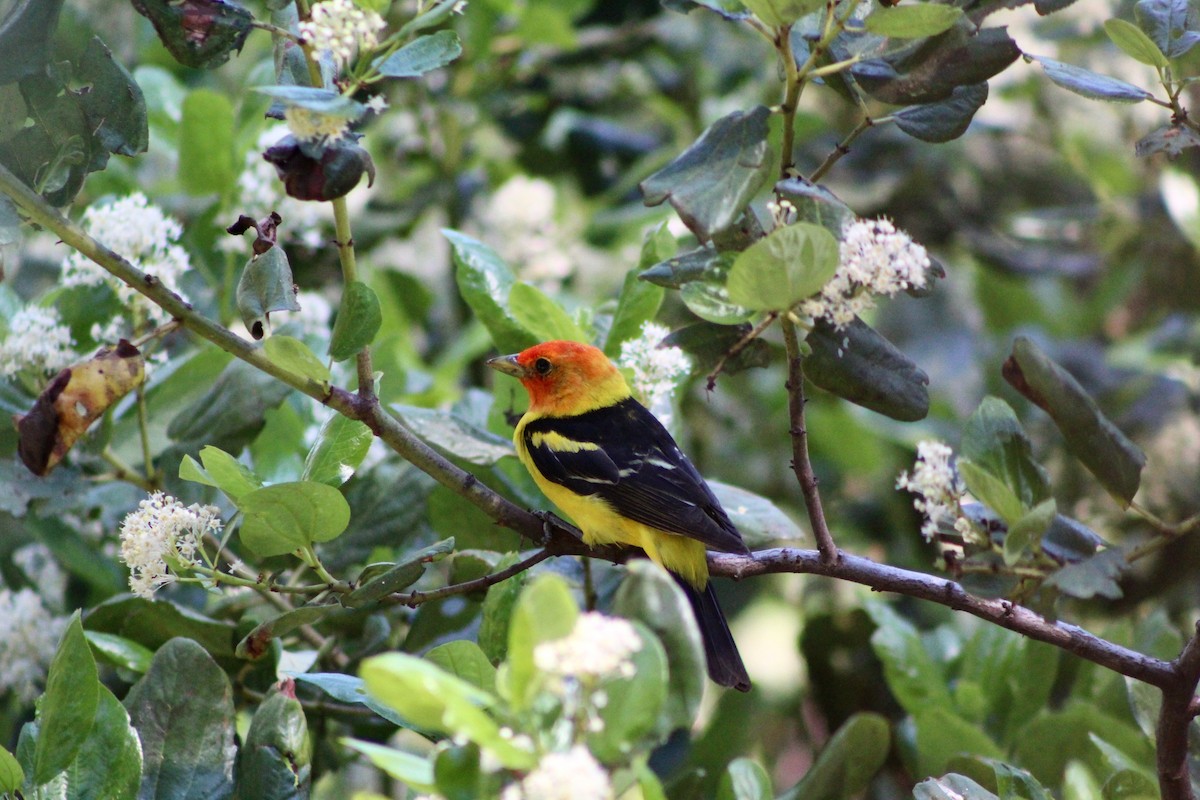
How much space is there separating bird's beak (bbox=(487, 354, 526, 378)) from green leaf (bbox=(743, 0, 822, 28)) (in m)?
1.25

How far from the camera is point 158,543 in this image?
167 centimetres

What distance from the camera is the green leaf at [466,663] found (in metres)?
1.67

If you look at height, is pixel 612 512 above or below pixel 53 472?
below

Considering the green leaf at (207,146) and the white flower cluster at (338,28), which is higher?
the white flower cluster at (338,28)

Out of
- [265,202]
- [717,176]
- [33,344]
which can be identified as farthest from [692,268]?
[265,202]

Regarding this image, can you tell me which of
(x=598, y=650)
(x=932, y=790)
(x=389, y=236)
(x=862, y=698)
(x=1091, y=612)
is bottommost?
(x=1091, y=612)

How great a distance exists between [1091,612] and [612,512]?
85.5 inches

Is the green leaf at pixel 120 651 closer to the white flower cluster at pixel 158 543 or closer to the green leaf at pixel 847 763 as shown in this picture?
the white flower cluster at pixel 158 543

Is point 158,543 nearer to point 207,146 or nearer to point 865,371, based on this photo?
point 865,371

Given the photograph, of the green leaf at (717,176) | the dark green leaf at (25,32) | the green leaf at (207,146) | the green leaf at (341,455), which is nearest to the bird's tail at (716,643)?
the green leaf at (341,455)

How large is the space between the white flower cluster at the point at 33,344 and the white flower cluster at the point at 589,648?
1.48 metres

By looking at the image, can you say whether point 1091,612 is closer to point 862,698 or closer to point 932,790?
point 862,698

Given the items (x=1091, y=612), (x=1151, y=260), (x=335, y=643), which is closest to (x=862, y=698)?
(x=1091, y=612)

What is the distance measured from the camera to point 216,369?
8.48 feet
